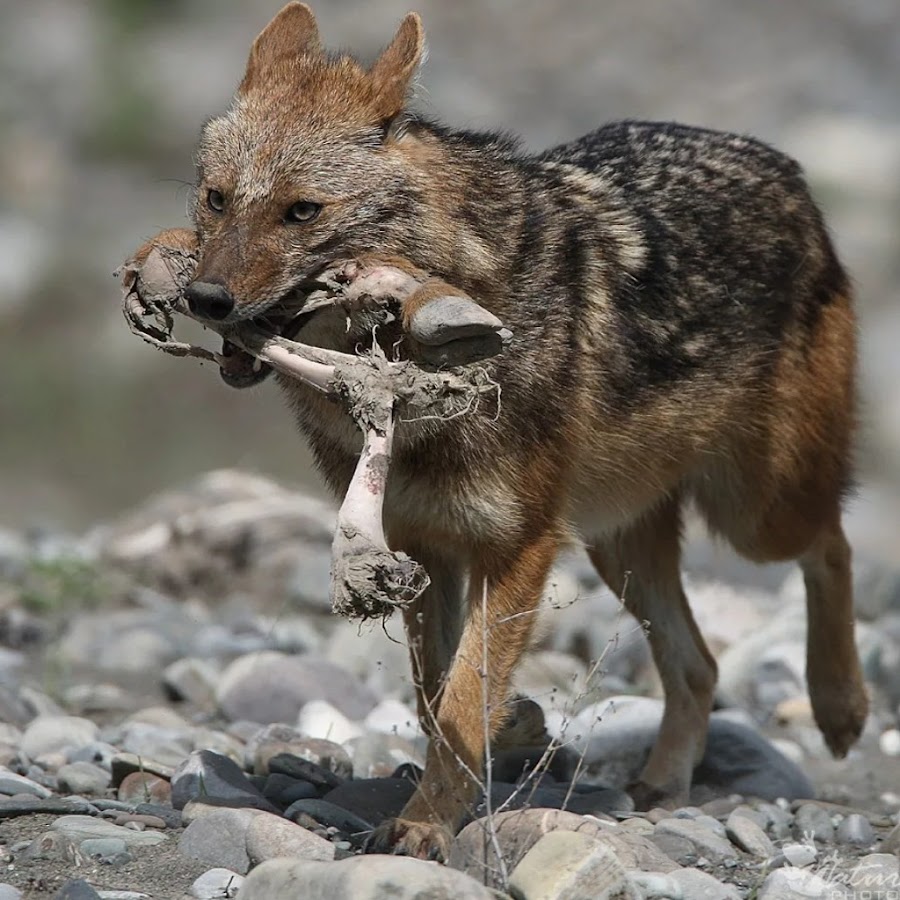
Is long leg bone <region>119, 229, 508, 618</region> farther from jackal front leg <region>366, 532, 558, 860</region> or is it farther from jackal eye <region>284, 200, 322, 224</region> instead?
jackal front leg <region>366, 532, 558, 860</region>

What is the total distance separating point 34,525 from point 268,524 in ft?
8.86

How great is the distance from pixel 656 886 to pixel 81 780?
7.56ft

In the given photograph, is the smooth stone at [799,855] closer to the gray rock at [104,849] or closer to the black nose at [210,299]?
the gray rock at [104,849]

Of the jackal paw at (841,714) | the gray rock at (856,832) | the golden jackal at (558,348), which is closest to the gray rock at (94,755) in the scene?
the golden jackal at (558,348)

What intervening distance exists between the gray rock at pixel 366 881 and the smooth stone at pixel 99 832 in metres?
0.93

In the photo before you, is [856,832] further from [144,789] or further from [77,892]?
[77,892]

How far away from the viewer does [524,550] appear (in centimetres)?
610

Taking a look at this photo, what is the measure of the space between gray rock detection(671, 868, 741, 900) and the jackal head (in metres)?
2.14

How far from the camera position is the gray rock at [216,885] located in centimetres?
498

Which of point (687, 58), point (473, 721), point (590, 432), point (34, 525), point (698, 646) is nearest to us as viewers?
point (473, 721)

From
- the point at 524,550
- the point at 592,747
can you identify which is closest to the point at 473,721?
the point at 524,550

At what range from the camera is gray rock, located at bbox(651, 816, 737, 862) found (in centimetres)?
582

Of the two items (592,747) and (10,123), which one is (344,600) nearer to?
(592,747)

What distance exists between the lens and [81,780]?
6289mm
